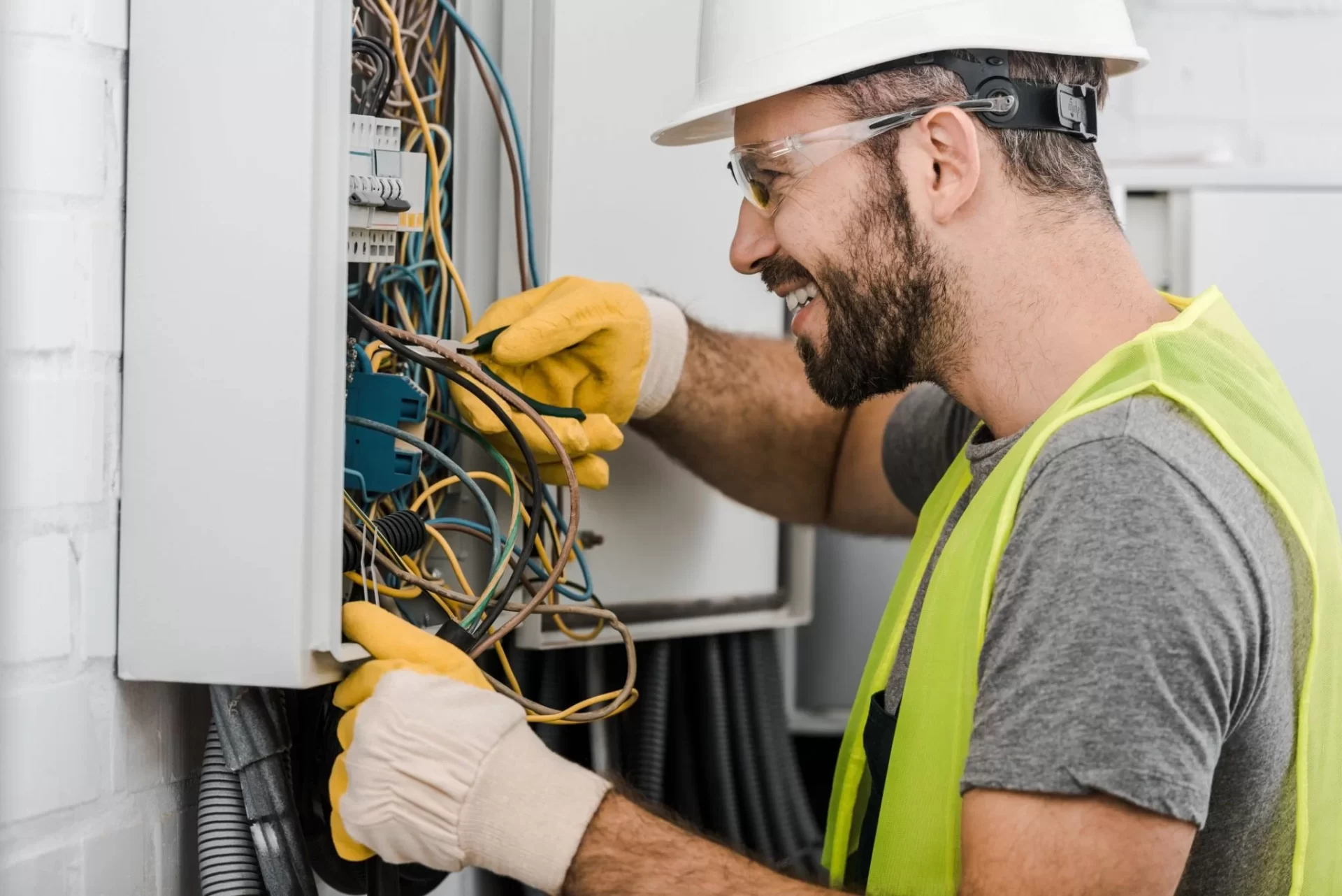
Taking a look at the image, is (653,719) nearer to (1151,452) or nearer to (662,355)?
(662,355)

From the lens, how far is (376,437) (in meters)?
1.03

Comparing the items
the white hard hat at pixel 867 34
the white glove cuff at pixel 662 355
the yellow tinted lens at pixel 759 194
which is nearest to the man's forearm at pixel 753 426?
the white glove cuff at pixel 662 355

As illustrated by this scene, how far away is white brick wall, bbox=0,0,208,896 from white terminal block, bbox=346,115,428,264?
0.17 meters

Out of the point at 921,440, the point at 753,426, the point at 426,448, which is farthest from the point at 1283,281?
the point at 426,448

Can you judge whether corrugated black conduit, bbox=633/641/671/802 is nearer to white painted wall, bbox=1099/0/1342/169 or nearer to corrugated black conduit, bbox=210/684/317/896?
corrugated black conduit, bbox=210/684/317/896

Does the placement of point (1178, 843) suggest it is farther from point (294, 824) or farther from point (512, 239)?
point (512, 239)

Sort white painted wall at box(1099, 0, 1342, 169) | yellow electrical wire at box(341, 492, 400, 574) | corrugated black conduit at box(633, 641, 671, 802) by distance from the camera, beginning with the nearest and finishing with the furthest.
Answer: yellow electrical wire at box(341, 492, 400, 574)
corrugated black conduit at box(633, 641, 671, 802)
white painted wall at box(1099, 0, 1342, 169)

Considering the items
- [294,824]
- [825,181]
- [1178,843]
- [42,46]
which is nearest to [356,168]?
[42,46]

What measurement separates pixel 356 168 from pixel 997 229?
515 millimetres

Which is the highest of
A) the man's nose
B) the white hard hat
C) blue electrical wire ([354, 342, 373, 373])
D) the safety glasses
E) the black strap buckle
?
the white hard hat

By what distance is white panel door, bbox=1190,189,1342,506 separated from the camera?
5.34 feet

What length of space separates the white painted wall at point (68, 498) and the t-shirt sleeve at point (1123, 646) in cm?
61

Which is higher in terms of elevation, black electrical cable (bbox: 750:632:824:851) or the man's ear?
the man's ear

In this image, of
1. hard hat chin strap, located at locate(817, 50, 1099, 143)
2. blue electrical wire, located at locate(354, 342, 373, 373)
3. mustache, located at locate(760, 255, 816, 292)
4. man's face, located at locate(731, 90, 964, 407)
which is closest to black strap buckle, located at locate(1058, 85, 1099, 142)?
hard hat chin strap, located at locate(817, 50, 1099, 143)
